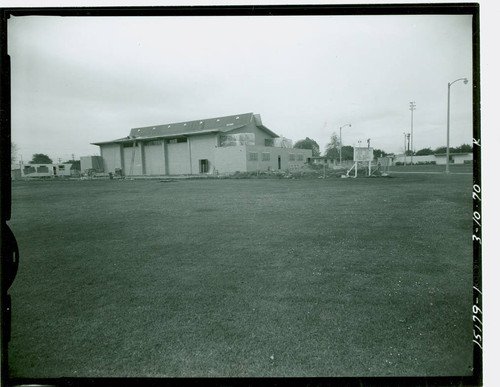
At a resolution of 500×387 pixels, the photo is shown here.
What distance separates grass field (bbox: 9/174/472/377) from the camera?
229 centimetres

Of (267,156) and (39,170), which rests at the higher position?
(267,156)

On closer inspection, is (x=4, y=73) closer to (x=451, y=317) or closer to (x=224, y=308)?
(x=224, y=308)

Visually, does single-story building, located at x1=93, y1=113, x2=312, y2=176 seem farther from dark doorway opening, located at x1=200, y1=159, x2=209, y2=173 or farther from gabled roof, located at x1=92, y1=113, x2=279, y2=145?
gabled roof, located at x1=92, y1=113, x2=279, y2=145

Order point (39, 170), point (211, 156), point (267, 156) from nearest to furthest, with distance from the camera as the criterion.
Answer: point (39, 170)
point (267, 156)
point (211, 156)

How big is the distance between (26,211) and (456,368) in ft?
37.3

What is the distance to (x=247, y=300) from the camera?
3139 mm

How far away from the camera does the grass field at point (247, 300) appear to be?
2285 millimetres

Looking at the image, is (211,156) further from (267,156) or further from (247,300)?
(247,300)

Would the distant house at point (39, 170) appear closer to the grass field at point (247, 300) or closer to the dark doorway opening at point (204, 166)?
the grass field at point (247, 300)

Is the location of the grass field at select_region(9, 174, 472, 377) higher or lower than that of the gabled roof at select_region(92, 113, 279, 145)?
lower

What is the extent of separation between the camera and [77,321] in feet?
9.31

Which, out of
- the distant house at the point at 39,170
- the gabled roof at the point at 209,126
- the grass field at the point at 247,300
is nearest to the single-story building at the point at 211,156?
the distant house at the point at 39,170

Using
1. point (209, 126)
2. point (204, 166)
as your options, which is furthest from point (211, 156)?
point (209, 126)

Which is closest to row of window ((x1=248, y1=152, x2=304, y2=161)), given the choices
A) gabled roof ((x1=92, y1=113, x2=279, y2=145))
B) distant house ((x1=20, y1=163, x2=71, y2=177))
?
gabled roof ((x1=92, y1=113, x2=279, y2=145))
